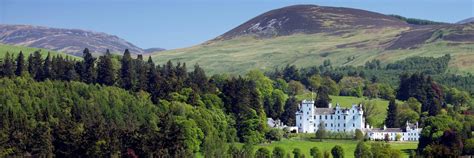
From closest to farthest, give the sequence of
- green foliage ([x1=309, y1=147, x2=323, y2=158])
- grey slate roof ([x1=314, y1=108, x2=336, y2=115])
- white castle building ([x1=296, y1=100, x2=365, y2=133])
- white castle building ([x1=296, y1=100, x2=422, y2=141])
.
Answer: green foliage ([x1=309, y1=147, x2=323, y2=158])
white castle building ([x1=296, y1=100, x2=422, y2=141])
white castle building ([x1=296, y1=100, x2=365, y2=133])
grey slate roof ([x1=314, y1=108, x2=336, y2=115])

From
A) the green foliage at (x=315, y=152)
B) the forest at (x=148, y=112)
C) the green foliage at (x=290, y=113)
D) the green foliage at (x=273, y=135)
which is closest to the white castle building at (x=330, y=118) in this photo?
the green foliage at (x=290, y=113)

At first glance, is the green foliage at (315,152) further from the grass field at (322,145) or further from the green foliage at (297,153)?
the grass field at (322,145)

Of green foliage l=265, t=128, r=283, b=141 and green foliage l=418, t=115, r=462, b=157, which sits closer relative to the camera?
green foliage l=418, t=115, r=462, b=157

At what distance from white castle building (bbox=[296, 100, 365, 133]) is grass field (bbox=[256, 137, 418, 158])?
1392 cm

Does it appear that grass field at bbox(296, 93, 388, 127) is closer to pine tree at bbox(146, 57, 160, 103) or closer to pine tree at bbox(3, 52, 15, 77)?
pine tree at bbox(146, 57, 160, 103)

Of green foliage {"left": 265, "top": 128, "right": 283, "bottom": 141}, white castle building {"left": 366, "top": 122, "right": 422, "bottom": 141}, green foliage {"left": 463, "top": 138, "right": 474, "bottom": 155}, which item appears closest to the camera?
green foliage {"left": 463, "top": 138, "right": 474, "bottom": 155}

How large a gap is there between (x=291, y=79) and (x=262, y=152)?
265 feet

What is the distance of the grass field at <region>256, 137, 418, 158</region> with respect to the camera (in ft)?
389

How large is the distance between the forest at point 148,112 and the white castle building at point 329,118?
5.32ft

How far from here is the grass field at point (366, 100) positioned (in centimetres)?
15181

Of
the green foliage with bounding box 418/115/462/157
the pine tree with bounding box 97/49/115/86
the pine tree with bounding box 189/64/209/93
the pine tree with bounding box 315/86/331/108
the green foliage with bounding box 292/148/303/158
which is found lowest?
the green foliage with bounding box 292/148/303/158

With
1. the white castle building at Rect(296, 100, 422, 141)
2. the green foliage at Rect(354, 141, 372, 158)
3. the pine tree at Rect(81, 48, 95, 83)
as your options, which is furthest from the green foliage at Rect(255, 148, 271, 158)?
the white castle building at Rect(296, 100, 422, 141)

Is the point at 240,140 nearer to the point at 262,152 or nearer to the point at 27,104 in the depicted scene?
the point at 262,152

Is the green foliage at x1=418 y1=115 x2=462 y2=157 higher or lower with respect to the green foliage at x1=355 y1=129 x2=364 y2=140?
higher
